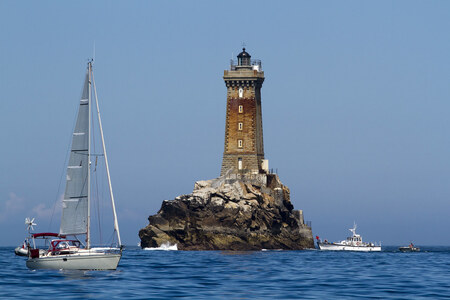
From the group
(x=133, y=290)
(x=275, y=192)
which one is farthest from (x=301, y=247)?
(x=133, y=290)

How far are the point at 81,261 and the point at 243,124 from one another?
7104cm

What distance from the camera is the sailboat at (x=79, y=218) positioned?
2111 inches

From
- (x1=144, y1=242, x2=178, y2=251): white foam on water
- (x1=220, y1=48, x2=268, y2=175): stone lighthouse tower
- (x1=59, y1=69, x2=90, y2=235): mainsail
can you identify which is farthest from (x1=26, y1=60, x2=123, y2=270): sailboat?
(x1=220, y1=48, x2=268, y2=175): stone lighthouse tower

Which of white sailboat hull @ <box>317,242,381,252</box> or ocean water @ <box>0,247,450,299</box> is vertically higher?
white sailboat hull @ <box>317,242,381,252</box>

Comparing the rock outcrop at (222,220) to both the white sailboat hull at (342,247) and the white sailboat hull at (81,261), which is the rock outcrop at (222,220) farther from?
the white sailboat hull at (81,261)

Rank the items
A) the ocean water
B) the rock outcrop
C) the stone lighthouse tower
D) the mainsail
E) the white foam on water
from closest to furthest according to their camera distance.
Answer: the ocean water < the mainsail < the white foam on water < the rock outcrop < the stone lighthouse tower

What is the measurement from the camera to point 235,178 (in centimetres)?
12000

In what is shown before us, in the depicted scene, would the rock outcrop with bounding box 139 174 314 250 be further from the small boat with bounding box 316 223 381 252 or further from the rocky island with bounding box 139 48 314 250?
the small boat with bounding box 316 223 381 252

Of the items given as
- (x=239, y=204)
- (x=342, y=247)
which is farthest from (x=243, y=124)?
(x=342, y=247)

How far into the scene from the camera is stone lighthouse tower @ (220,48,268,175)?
12162 cm

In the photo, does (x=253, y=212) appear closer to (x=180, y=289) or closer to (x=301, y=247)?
(x=301, y=247)

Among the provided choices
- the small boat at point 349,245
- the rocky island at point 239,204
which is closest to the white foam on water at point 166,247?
the rocky island at point 239,204

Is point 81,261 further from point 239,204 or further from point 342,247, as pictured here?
point 342,247

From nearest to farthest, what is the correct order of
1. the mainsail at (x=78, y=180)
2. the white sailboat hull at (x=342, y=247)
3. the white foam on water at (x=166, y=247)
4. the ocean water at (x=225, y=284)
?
the ocean water at (x=225, y=284), the mainsail at (x=78, y=180), the white foam on water at (x=166, y=247), the white sailboat hull at (x=342, y=247)
